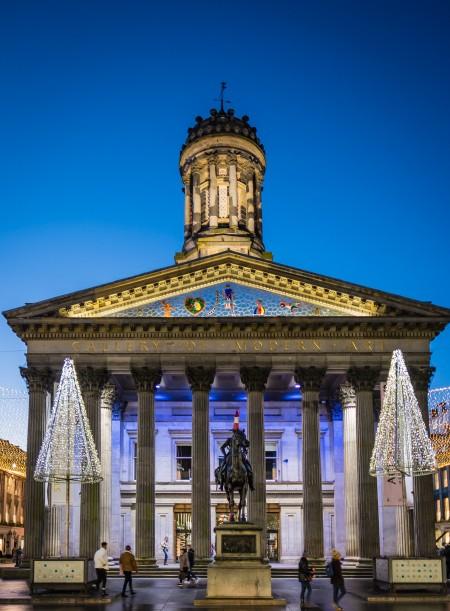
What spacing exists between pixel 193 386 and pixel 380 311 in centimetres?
934

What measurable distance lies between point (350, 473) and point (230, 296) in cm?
1010

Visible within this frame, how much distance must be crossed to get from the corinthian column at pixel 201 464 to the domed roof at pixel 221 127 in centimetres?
2110

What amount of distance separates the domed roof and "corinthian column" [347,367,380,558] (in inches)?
866

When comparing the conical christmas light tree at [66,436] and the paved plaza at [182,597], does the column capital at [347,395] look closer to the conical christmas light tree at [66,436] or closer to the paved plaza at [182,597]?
the paved plaza at [182,597]

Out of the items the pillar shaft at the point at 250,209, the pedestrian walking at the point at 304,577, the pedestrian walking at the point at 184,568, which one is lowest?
the pedestrian walking at the point at 184,568

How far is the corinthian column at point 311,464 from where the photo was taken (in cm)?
3950

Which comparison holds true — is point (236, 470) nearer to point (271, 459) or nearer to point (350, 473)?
point (350, 473)

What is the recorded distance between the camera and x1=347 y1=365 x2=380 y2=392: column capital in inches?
1614

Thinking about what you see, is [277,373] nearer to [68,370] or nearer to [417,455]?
[417,455]

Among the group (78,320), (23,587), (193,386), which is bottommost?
(23,587)

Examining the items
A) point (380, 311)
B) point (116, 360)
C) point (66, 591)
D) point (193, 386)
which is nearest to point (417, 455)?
point (380, 311)

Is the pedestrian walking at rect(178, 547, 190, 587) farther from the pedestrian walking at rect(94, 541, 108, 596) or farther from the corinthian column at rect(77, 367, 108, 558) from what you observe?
the corinthian column at rect(77, 367, 108, 558)

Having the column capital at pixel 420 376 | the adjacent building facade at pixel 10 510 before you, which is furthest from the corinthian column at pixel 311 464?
the adjacent building facade at pixel 10 510

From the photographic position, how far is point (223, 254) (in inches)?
1663
